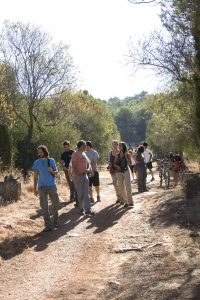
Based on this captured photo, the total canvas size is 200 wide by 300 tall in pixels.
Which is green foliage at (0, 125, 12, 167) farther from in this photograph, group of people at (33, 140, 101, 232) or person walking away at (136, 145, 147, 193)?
group of people at (33, 140, 101, 232)

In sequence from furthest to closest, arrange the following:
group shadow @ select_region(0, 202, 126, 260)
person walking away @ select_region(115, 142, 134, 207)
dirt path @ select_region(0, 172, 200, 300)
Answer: person walking away @ select_region(115, 142, 134, 207)
group shadow @ select_region(0, 202, 126, 260)
dirt path @ select_region(0, 172, 200, 300)

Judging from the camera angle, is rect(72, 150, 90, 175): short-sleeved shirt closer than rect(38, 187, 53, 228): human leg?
No

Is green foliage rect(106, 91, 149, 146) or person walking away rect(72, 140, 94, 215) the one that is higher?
green foliage rect(106, 91, 149, 146)

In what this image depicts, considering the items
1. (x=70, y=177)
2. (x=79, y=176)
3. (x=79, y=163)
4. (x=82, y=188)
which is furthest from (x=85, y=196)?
(x=70, y=177)

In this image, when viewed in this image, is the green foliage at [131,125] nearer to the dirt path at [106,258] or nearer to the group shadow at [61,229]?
the group shadow at [61,229]

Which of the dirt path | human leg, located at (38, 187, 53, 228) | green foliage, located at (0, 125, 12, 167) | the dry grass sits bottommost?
the dirt path

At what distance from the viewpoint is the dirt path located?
20.7ft

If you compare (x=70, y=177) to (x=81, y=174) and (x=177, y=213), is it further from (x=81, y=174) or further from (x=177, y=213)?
(x=177, y=213)

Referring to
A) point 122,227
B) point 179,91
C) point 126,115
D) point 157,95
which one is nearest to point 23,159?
point 157,95

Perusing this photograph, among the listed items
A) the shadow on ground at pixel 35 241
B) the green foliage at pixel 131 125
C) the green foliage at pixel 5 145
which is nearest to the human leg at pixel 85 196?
the shadow on ground at pixel 35 241

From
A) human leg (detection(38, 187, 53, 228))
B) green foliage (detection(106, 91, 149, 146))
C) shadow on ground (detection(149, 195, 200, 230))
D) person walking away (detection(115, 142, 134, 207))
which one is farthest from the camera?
green foliage (detection(106, 91, 149, 146))

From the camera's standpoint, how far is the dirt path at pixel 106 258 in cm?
632

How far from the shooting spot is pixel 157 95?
80.3 ft

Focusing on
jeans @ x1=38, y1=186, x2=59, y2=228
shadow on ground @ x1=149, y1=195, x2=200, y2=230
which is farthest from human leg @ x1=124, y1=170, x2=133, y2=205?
jeans @ x1=38, y1=186, x2=59, y2=228
